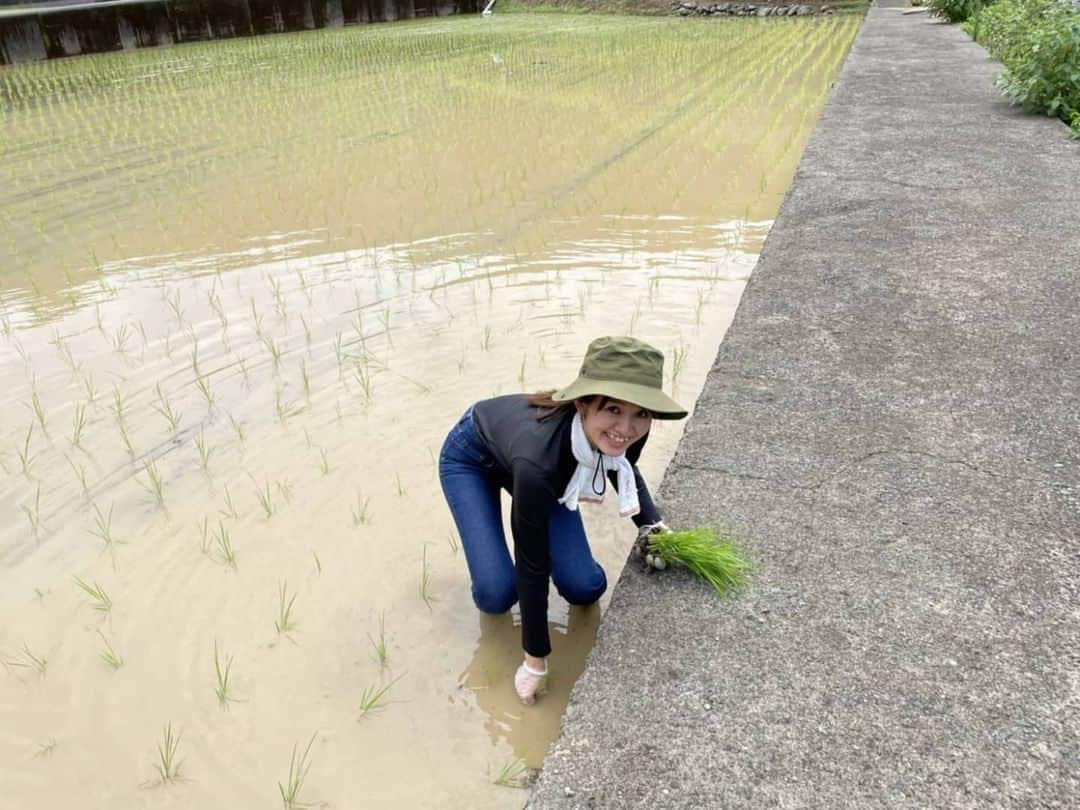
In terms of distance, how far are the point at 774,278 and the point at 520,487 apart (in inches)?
82.8

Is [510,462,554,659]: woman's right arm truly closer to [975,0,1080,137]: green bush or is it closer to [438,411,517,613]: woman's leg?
[438,411,517,613]: woman's leg

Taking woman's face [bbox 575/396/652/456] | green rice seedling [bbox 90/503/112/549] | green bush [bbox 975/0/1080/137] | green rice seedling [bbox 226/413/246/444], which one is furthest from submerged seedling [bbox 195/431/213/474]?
green bush [bbox 975/0/1080/137]

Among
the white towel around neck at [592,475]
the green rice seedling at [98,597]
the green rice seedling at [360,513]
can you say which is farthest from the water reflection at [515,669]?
the green rice seedling at [98,597]

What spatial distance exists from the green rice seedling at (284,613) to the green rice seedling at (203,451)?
0.76 meters

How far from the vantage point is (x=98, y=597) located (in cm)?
232

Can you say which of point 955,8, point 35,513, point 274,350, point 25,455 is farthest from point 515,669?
point 955,8

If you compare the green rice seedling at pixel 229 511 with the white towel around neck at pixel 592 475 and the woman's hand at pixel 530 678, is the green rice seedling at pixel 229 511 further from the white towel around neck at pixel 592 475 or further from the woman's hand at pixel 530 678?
the white towel around neck at pixel 592 475

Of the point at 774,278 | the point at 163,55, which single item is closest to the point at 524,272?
the point at 774,278

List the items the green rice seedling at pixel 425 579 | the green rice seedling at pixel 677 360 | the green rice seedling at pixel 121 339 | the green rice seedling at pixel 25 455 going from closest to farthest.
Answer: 1. the green rice seedling at pixel 425 579
2. the green rice seedling at pixel 25 455
3. the green rice seedling at pixel 677 360
4. the green rice seedling at pixel 121 339

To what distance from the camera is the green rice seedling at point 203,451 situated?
2918 millimetres

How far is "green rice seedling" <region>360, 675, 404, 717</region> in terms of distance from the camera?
1966 millimetres

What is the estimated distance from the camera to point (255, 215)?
5.62 meters

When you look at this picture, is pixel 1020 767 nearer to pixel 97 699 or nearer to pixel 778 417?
pixel 778 417

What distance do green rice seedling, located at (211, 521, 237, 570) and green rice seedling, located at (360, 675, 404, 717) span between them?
2.18 ft
